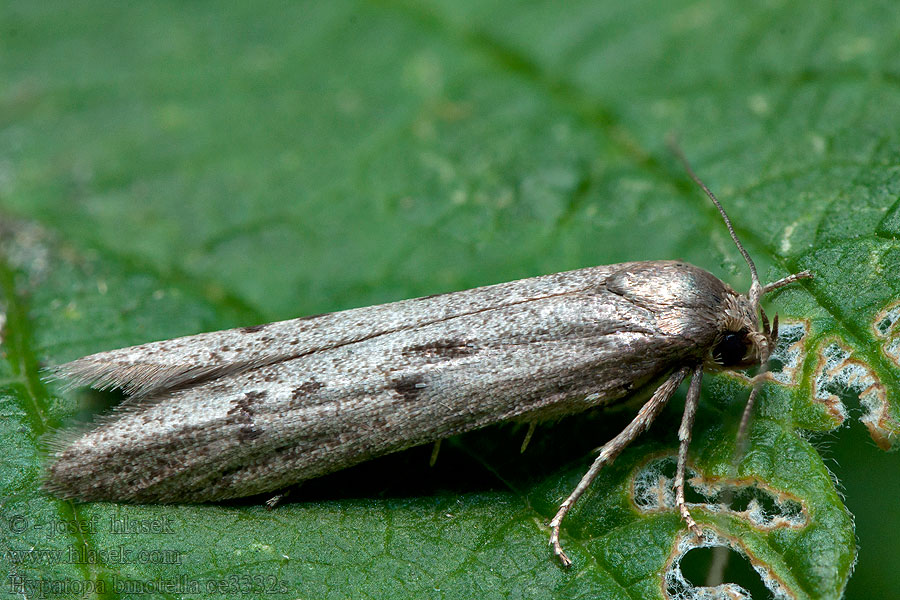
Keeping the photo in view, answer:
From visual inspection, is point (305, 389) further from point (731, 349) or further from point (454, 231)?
point (731, 349)

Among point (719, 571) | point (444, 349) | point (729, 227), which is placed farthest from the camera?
point (729, 227)

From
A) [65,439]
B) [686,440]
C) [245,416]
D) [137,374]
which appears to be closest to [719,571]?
[686,440]

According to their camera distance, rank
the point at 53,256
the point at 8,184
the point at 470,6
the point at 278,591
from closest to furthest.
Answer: the point at 278,591, the point at 53,256, the point at 8,184, the point at 470,6

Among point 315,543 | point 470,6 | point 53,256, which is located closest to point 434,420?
point 315,543

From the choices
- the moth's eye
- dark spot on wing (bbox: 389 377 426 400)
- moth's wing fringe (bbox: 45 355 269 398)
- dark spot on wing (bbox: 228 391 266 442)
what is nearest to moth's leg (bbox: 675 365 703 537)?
the moth's eye

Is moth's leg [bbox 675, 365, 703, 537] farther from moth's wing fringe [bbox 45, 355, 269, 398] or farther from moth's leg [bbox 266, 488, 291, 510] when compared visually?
moth's wing fringe [bbox 45, 355, 269, 398]

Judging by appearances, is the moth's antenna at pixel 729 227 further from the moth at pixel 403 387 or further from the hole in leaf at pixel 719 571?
the hole in leaf at pixel 719 571

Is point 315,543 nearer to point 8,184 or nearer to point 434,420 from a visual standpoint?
point 434,420
